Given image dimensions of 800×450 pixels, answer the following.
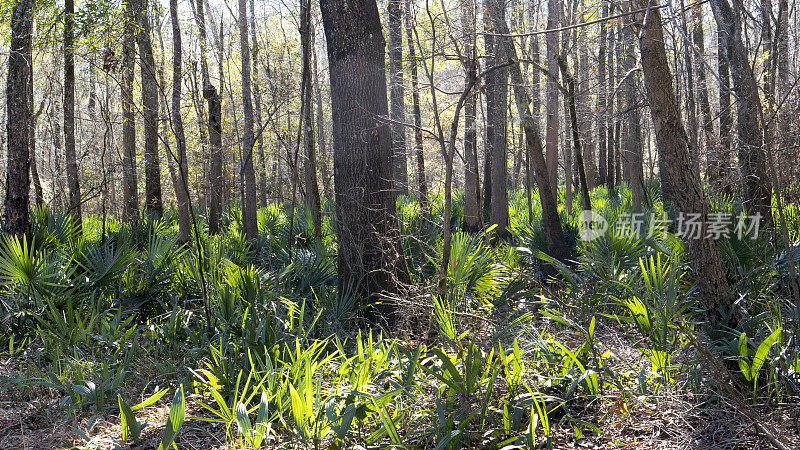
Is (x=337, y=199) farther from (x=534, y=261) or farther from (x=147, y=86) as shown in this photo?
(x=147, y=86)

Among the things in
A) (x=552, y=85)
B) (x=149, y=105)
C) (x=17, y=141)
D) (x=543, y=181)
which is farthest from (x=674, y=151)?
(x=149, y=105)

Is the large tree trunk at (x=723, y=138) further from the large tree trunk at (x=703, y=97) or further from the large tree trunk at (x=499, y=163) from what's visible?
the large tree trunk at (x=499, y=163)

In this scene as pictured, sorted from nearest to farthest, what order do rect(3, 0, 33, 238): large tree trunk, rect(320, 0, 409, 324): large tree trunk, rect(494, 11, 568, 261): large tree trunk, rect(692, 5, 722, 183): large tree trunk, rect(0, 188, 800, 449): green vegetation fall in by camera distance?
rect(0, 188, 800, 449): green vegetation → rect(320, 0, 409, 324): large tree trunk → rect(692, 5, 722, 183): large tree trunk → rect(3, 0, 33, 238): large tree trunk → rect(494, 11, 568, 261): large tree trunk

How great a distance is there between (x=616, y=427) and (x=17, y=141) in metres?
7.59

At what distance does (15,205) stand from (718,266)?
25.3 ft

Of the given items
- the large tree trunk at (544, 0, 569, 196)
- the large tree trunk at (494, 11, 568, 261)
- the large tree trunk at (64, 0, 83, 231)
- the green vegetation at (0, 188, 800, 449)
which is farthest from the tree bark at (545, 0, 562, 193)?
the large tree trunk at (64, 0, 83, 231)

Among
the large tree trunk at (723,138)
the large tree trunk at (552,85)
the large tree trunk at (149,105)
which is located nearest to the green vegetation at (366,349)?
the large tree trunk at (723,138)

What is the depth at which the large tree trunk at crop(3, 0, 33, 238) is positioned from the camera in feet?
23.7

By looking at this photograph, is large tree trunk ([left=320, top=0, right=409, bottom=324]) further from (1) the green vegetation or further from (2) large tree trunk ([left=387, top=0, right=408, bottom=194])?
(2) large tree trunk ([left=387, top=0, right=408, bottom=194])

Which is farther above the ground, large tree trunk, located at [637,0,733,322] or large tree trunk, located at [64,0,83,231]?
large tree trunk, located at [64,0,83,231]

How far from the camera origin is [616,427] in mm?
3357

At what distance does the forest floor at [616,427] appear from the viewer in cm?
316

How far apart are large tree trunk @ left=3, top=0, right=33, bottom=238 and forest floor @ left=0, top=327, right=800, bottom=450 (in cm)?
413

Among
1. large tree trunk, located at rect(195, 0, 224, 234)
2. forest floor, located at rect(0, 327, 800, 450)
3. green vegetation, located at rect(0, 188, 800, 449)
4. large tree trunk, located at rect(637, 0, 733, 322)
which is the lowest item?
forest floor, located at rect(0, 327, 800, 450)
